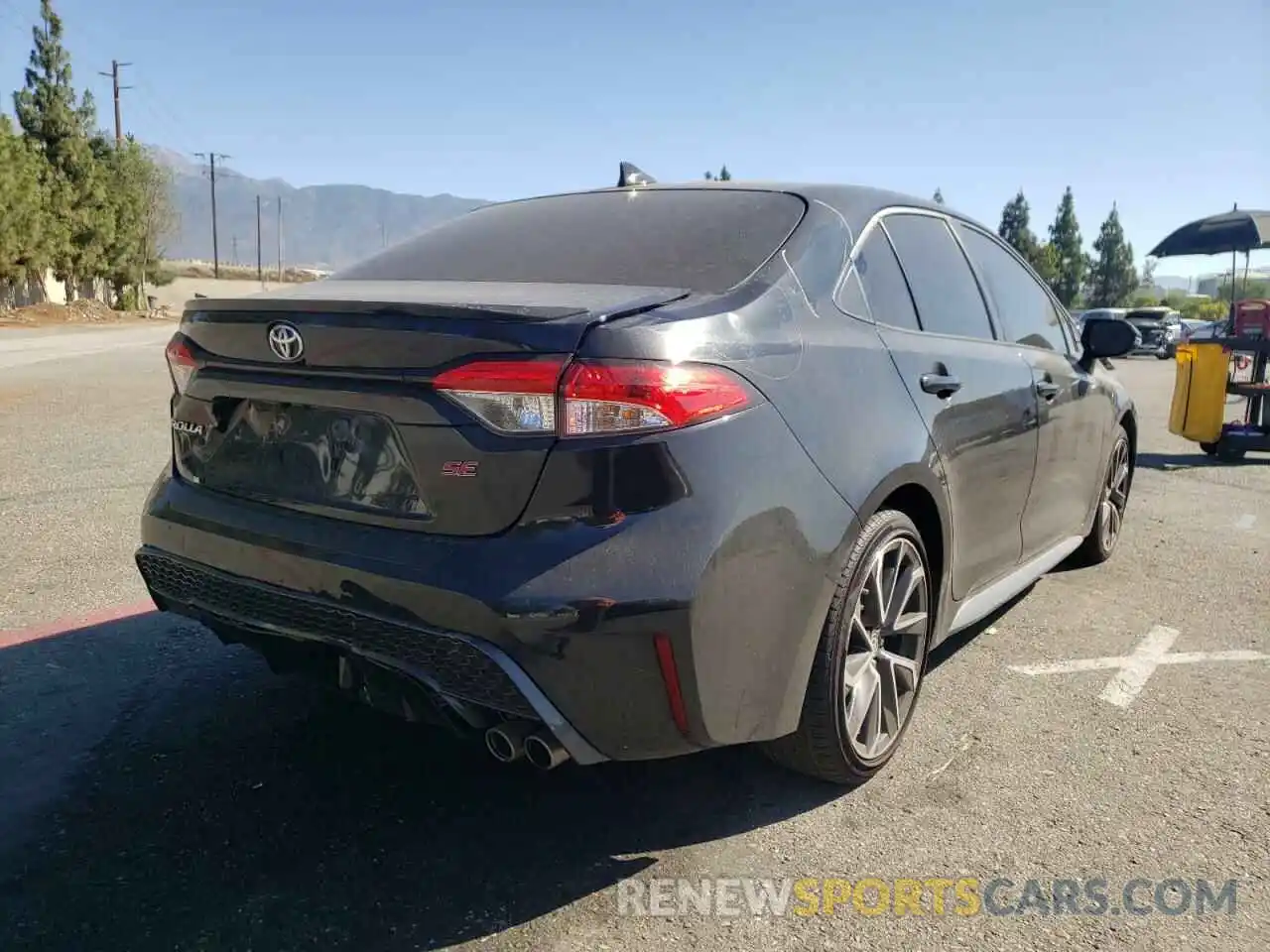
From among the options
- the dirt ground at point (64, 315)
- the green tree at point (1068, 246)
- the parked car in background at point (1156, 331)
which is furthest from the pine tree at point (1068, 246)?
the dirt ground at point (64, 315)

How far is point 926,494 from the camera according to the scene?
2928 mm

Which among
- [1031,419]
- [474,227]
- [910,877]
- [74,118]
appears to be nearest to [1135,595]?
[1031,419]

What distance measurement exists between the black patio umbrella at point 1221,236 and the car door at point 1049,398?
9264 mm

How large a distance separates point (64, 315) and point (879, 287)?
43.0 m

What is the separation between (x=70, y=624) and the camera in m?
3.98

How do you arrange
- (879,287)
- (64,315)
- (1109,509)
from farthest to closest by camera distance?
(64,315) → (1109,509) → (879,287)

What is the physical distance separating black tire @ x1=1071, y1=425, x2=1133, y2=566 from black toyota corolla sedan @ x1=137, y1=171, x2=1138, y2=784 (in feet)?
7.26

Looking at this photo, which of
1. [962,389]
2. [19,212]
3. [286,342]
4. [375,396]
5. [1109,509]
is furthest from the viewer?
[19,212]

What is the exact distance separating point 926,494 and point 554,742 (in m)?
1.35

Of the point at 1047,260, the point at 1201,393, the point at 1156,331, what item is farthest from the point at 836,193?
the point at 1047,260

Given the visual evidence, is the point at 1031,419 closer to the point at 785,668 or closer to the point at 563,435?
the point at 785,668

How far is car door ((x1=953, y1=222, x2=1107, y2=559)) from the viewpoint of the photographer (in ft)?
12.6

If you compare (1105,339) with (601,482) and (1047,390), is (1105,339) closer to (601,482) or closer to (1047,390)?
(1047,390)

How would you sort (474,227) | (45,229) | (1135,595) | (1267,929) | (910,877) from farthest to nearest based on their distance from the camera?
1. (45,229)
2. (1135,595)
3. (474,227)
4. (910,877)
5. (1267,929)
